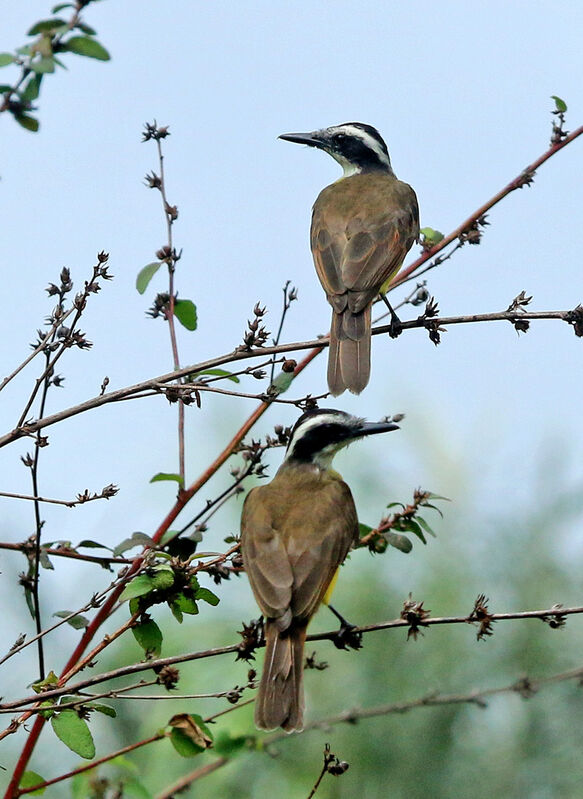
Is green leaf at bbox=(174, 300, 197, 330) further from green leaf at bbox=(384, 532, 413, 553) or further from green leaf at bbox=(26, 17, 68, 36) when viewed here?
green leaf at bbox=(26, 17, 68, 36)

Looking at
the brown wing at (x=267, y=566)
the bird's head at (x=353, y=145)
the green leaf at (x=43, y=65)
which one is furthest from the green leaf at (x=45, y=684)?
the bird's head at (x=353, y=145)

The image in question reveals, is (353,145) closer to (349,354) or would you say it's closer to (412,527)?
(349,354)

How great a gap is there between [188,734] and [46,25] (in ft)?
5.55

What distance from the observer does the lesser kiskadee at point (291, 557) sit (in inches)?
135

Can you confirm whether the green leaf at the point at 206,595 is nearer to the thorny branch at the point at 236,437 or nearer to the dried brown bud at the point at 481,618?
the thorny branch at the point at 236,437

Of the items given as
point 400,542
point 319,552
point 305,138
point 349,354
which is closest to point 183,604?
point 400,542

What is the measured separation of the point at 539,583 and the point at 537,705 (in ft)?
2.44

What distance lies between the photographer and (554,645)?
6.80m

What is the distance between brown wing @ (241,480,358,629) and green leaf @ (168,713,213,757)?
26.9 inches

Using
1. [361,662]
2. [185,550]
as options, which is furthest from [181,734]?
[361,662]

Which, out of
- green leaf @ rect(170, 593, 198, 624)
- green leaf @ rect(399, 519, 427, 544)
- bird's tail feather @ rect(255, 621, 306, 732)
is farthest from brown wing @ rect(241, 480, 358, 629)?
green leaf @ rect(170, 593, 198, 624)

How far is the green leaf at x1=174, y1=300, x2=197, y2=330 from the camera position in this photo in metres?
3.58

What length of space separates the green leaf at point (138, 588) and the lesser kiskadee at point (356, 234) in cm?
140

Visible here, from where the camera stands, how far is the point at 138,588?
281cm
